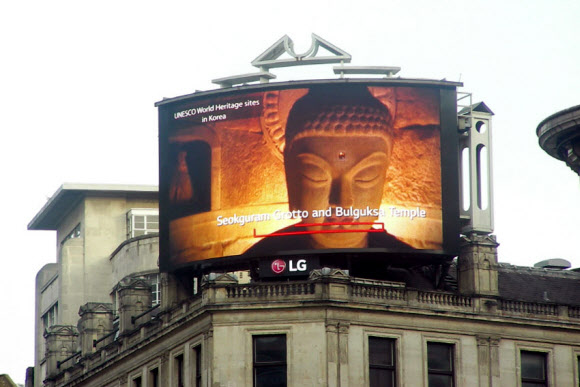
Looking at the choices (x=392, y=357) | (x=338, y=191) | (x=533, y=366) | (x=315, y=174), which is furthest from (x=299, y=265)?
(x=533, y=366)

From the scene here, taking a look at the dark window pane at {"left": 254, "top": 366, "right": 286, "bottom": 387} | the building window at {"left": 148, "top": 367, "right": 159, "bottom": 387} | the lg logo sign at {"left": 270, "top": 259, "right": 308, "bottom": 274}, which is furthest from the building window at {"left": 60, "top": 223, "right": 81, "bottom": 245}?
the dark window pane at {"left": 254, "top": 366, "right": 286, "bottom": 387}

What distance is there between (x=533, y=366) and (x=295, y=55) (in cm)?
1903

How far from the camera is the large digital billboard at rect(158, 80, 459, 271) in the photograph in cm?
8619

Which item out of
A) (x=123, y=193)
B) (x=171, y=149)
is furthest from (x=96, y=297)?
(x=171, y=149)

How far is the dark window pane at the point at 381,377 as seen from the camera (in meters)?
82.1

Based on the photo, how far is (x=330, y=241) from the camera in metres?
85.7

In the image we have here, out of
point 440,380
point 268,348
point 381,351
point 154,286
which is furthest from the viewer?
point 154,286

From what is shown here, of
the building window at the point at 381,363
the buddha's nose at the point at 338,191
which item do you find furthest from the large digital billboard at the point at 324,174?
the building window at the point at 381,363

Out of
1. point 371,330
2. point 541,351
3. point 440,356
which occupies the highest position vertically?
point 371,330

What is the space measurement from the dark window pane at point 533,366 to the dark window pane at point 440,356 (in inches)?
150

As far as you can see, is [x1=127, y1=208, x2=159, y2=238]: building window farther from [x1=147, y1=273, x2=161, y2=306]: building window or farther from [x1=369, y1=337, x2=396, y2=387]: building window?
[x1=369, y1=337, x2=396, y2=387]: building window

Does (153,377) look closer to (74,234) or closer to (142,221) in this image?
(142,221)

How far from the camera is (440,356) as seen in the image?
84188mm

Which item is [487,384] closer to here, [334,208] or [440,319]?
[440,319]
